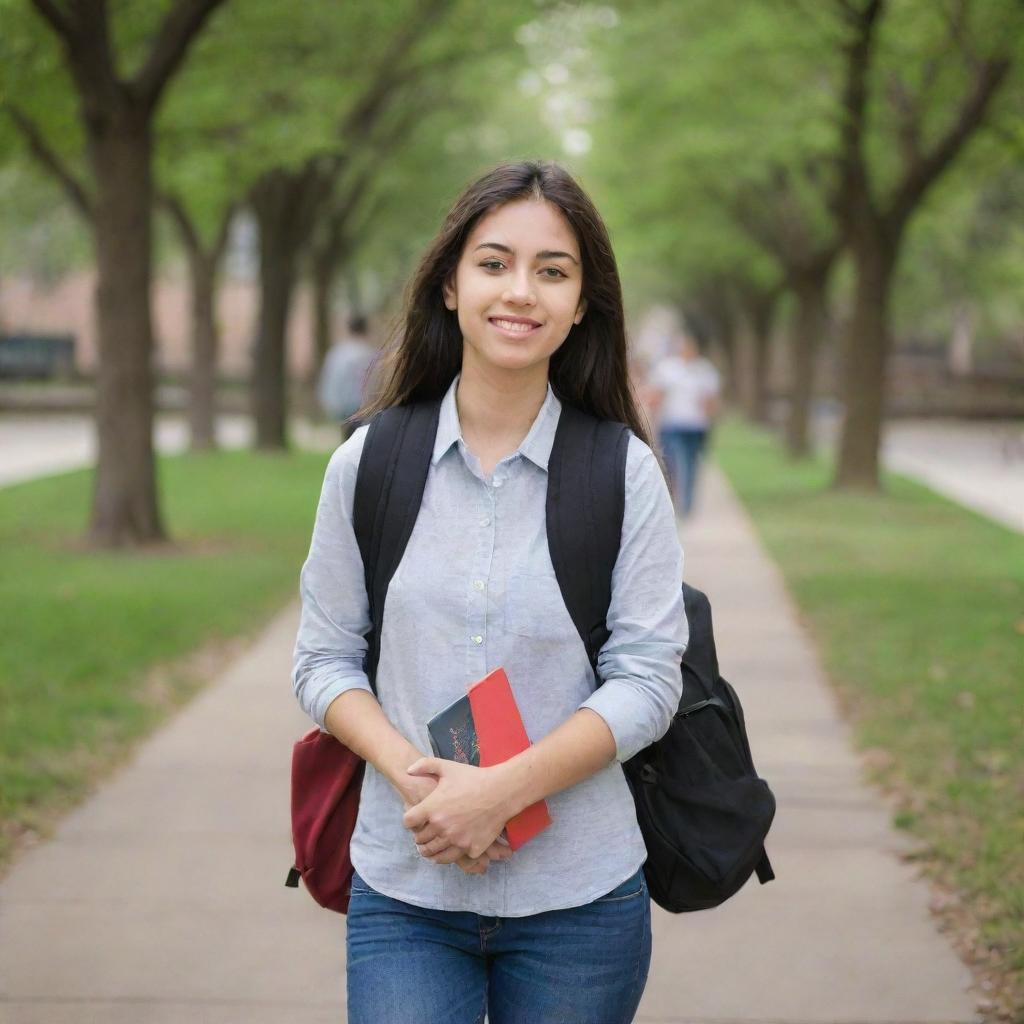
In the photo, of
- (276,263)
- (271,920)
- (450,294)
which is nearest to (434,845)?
(450,294)

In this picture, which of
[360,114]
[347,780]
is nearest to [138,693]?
[347,780]

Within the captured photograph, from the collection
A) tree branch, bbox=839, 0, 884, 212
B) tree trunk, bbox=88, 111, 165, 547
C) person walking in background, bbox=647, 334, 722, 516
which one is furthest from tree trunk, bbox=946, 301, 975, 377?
tree trunk, bbox=88, 111, 165, 547

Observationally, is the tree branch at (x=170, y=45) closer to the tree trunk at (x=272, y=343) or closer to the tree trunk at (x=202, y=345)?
the tree trunk at (x=272, y=343)

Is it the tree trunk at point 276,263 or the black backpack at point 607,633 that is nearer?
the black backpack at point 607,633

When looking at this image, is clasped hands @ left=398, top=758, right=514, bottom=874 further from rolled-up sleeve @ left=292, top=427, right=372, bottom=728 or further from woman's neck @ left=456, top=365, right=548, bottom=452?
woman's neck @ left=456, top=365, right=548, bottom=452

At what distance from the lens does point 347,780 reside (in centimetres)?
252

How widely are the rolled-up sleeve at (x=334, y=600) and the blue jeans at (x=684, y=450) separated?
12670 mm

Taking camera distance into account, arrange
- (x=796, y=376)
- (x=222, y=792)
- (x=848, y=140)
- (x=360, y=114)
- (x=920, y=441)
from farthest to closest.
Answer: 1. (x=920, y=441)
2. (x=796, y=376)
3. (x=360, y=114)
4. (x=848, y=140)
5. (x=222, y=792)

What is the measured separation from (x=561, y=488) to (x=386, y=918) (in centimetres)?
67

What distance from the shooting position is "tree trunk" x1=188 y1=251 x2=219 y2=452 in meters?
26.1

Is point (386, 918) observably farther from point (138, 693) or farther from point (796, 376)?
point (796, 376)

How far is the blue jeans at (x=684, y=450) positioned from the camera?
15172 mm

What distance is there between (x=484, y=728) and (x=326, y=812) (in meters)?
0.43

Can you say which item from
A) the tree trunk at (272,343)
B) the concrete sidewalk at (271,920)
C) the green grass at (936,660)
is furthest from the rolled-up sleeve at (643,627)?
the tree trunk at (272,343)
